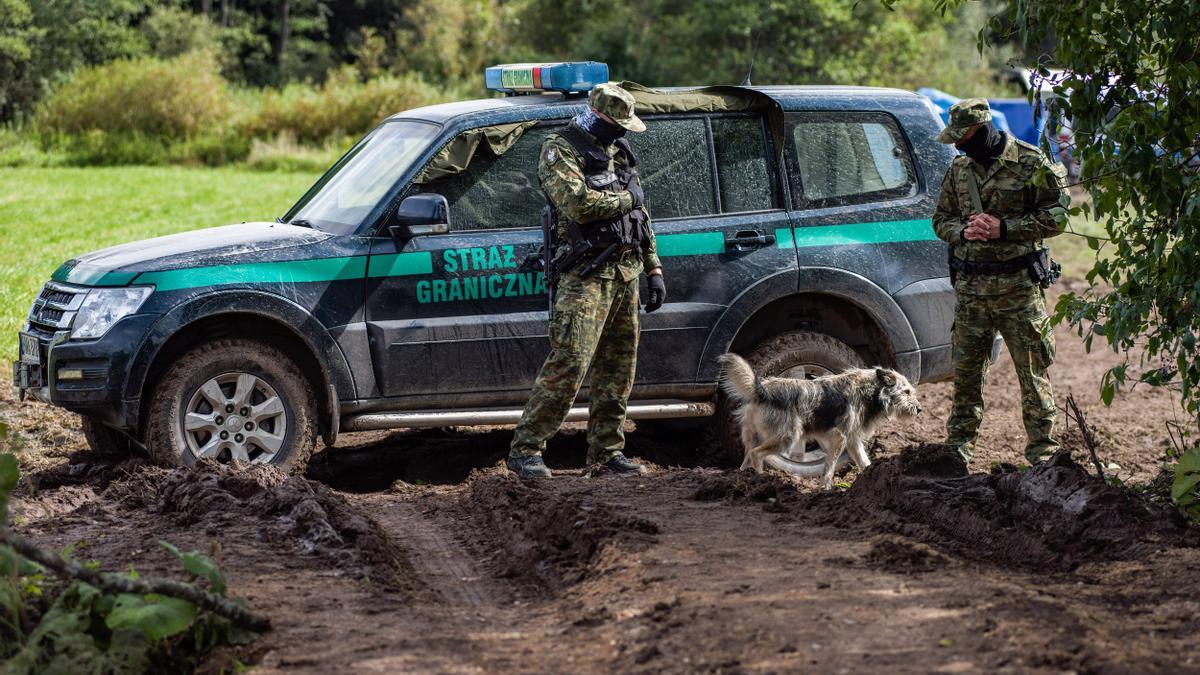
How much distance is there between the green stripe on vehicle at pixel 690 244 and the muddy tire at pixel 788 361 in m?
0.64

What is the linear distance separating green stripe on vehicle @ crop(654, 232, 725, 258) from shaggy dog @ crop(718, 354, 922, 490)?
2.06 ft

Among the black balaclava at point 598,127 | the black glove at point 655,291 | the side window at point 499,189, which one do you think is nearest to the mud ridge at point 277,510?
the side window at point 499,189

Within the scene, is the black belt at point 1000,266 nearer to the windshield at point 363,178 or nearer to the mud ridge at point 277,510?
the windshield at point 363,178

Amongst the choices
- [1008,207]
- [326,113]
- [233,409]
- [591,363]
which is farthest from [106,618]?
[326,113]

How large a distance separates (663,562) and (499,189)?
110 inches

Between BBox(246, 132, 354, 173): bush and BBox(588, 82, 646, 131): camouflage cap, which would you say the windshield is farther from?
BBox(246, 132, 354, 173): bush

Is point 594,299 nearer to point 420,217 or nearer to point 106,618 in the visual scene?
point 420,217

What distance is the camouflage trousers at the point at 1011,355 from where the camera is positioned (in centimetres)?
696

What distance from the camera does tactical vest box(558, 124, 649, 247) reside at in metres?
6.57

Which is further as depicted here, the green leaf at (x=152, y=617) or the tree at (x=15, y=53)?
the tree at (x=15, y=53)

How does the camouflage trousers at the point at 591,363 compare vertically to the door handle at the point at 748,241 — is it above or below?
below

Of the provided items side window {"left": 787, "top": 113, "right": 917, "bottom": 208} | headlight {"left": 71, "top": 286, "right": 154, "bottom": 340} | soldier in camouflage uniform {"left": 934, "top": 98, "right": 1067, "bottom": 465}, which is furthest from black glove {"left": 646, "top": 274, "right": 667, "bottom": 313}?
headlight {"left": 71, "top": 286, "right": 154, "bottom": 340}

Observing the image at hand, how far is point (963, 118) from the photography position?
6805 mm

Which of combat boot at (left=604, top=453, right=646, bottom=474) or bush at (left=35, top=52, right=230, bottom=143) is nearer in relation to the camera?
combat boot at (left=604, top=453, right=646, bottom=474)
